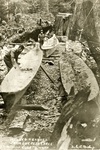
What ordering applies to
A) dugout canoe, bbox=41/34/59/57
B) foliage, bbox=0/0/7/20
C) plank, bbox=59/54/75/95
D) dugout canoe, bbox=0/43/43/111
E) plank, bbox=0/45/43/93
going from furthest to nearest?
dugout canoe, bbox=41/34/59/57 < foliage, bbox=0/0/7/20 < plank, bbox=59/54/75/95 < plank, bbox=0/45/43/93 < dugout canoe, bbox=0/43/43/111

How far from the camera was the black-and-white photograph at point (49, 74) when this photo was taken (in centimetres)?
327

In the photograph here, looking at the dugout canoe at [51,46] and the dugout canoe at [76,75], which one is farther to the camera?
the dugout canoe at [51,46]

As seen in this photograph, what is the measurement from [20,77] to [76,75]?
106 cm

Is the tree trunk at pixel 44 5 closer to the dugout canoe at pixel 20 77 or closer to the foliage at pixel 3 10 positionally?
the foliage at pixel 3 10

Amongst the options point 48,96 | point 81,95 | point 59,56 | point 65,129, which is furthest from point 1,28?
point 65,129

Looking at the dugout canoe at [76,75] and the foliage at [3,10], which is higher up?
the foliage at [3,10]

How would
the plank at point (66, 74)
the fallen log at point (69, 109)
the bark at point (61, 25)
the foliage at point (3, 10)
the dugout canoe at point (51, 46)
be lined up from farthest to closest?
the dugout canoe at point (51, 46) → the bark at point (61, 25) → the foliage at point (3, 10) → the plank at point (66, 74) → the fallen log at point (69, 109)

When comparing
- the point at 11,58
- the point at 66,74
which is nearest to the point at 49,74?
the point at 66,74

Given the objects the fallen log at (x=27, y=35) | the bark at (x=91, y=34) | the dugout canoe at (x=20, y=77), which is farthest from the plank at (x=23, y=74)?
the bark at (x=91, y=34)

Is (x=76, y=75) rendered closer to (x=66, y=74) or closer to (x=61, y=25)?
(x=66, y=74)

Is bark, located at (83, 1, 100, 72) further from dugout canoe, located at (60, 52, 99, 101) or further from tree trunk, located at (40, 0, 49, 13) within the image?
tree trunk, located at (40, 0, 49, 13)

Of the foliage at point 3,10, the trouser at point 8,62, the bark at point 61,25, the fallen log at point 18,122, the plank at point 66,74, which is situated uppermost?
the foliage at point 3,10

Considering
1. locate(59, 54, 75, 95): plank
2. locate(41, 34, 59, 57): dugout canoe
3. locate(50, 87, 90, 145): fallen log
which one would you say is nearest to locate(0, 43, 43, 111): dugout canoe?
locate(41, 34, 59, 57): dugout canoe

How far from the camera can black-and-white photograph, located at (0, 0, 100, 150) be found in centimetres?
327
